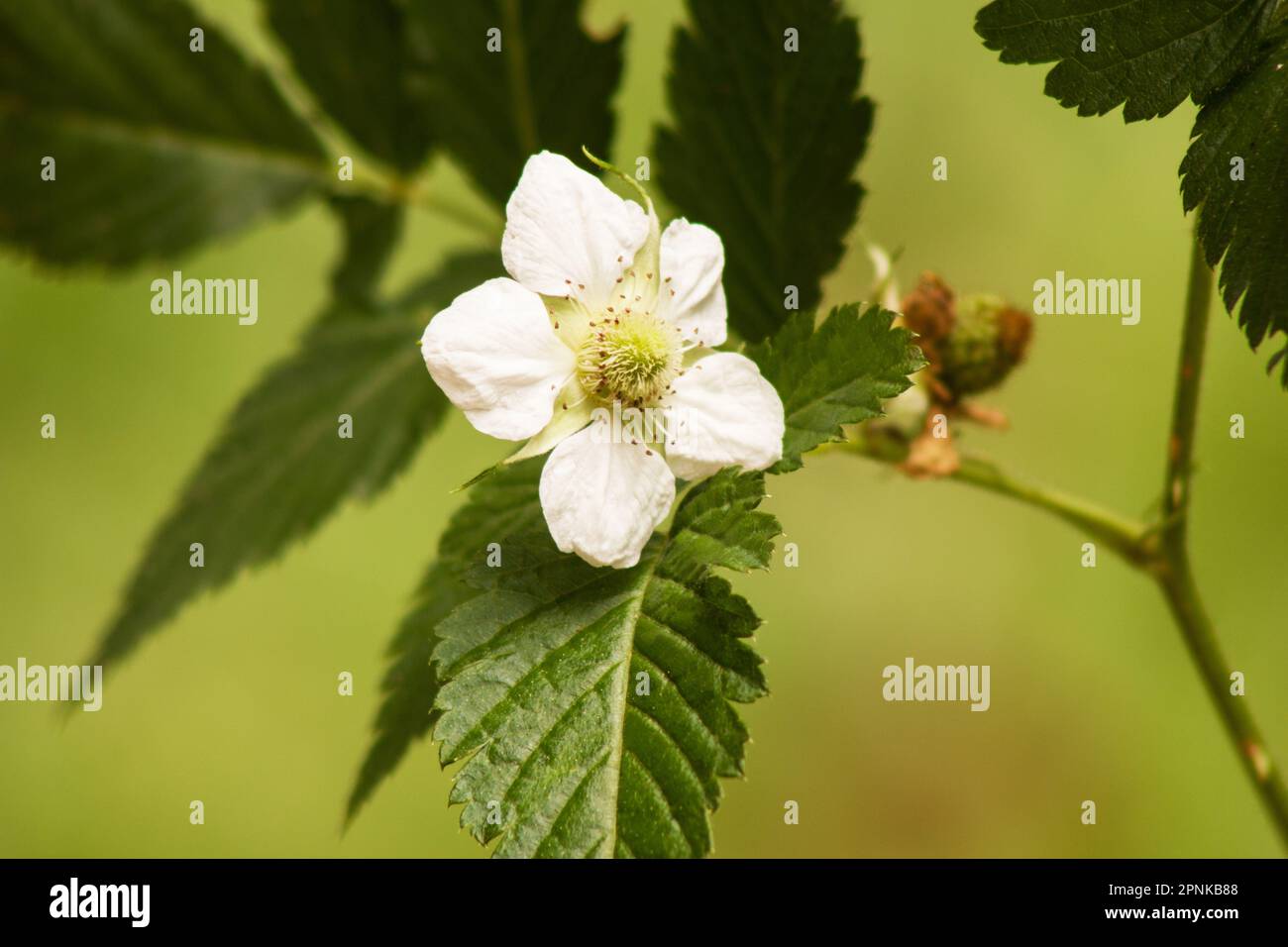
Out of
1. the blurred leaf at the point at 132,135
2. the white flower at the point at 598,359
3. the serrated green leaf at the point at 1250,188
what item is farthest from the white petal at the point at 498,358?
the blurred leaf at the point at 132,135

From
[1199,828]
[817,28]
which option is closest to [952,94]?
[1199,828]

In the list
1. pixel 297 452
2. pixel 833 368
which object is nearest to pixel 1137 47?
pixel 833 368

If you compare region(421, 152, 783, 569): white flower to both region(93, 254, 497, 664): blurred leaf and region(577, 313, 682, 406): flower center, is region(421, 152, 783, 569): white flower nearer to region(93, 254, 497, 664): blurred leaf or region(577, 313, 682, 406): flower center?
region(577, 313, 682, 406): flower center

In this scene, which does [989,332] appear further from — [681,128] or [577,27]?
[577,27]

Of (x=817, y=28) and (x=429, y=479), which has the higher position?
(x=817, y=28)

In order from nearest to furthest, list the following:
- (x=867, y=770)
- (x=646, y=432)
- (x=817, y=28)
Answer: (x=646, y=432) → (x=817, y=28) → (x=867, y=770)
